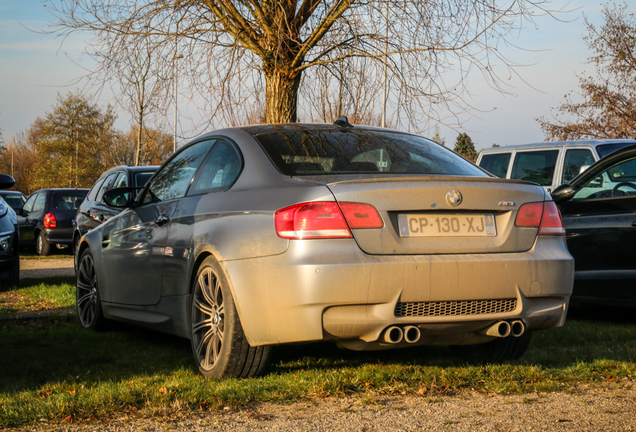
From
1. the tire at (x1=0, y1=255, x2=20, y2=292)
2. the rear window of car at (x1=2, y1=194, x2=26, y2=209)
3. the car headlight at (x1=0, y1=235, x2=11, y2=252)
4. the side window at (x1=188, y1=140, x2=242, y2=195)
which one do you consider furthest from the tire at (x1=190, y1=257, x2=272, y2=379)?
the rear window of car at (x1=2, y1=194, x2=26, y2=209)

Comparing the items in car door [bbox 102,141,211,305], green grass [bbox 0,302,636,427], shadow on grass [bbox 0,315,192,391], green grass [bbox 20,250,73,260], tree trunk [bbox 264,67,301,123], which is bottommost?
green grass [bbox 20,250,73,260]

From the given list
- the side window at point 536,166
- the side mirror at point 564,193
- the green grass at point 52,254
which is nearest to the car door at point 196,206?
the side mirror at point 564,193

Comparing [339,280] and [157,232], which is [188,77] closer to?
[157,232]

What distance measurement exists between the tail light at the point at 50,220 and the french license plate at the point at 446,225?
15.7 meters

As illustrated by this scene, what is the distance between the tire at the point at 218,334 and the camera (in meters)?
4.16

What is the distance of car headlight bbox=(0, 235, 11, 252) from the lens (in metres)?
9.24

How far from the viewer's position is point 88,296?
6.58 m

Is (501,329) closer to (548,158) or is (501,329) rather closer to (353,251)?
(353,251)

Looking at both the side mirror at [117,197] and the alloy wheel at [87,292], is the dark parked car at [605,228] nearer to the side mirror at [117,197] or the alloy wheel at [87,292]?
the side mirror at [117,197]

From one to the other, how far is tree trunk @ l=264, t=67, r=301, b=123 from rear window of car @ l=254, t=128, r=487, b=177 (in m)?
4.45

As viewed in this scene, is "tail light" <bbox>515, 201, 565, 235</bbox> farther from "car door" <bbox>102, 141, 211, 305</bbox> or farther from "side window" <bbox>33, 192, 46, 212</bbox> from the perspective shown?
"side window" <bbox>33, 192, 46, 212</bbox>

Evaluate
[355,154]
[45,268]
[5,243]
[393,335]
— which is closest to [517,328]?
[393,335]

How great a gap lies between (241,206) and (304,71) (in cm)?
590

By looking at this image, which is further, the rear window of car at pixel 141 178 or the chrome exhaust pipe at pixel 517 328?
the rear window of car at pixel 141 178
